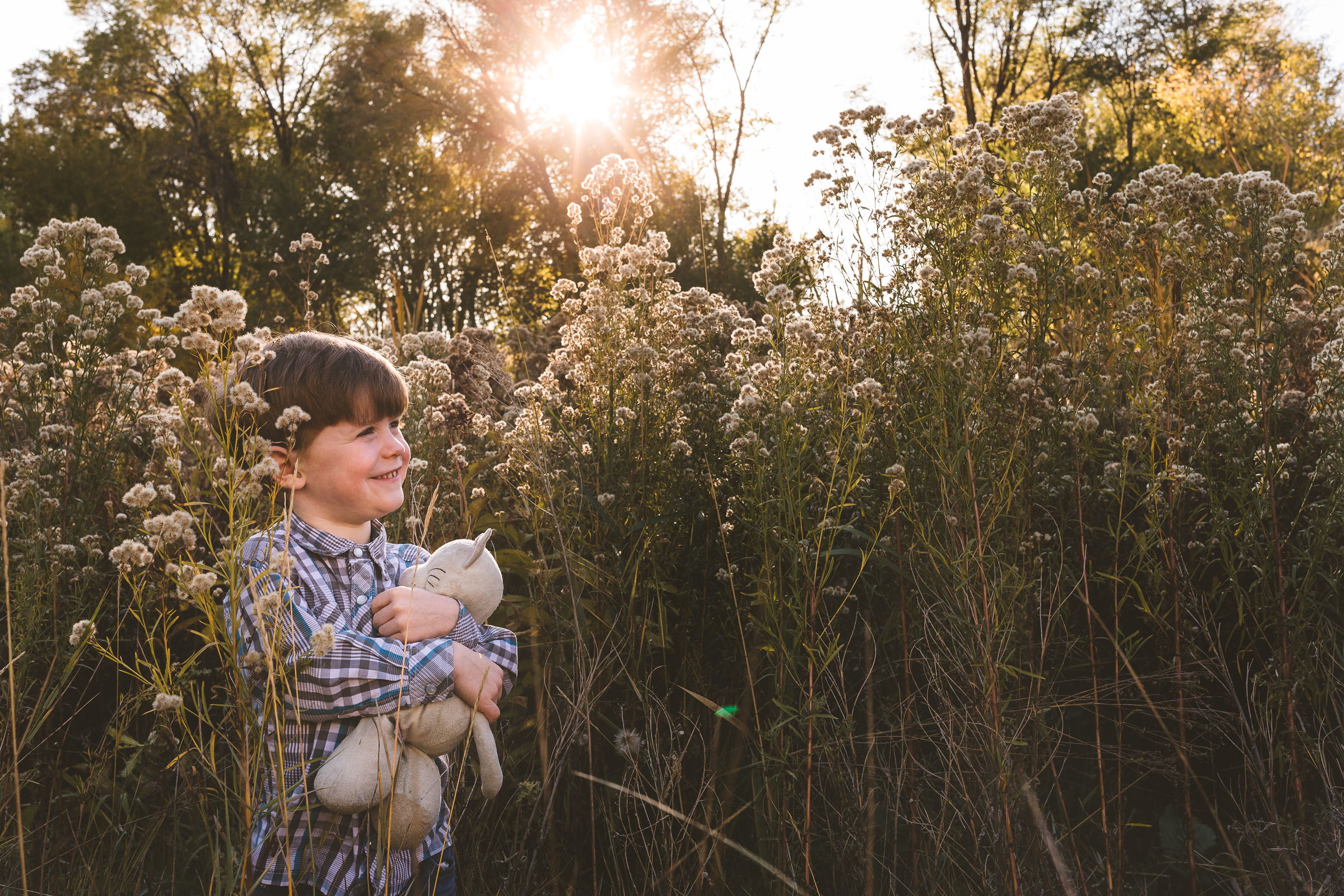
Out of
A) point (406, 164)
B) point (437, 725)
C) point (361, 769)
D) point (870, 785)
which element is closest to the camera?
point (361, 769)

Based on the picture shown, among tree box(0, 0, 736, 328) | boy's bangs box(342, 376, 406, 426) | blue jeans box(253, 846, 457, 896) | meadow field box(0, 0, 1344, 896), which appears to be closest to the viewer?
blue jeans box(253, 846, 457, 896)

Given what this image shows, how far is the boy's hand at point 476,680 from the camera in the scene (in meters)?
2.08

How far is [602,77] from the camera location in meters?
27.5

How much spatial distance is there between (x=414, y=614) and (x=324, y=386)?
610 millimetres

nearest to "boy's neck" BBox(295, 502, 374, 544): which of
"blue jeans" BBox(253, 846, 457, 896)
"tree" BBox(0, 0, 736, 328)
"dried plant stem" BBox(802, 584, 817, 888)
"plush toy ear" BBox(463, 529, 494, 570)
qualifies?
"plush toy ear" BBox(463, 529, 494, 570)

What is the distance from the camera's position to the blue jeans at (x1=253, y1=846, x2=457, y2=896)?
2.01 meters

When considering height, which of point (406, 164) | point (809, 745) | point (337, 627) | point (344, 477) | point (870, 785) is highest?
point (406, 164)

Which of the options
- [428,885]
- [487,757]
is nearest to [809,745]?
[487,757]

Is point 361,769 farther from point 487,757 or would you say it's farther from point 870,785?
point 870,785

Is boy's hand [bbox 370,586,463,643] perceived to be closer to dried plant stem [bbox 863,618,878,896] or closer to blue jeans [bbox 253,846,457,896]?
blue jeans [bbox 253,846,457,896]

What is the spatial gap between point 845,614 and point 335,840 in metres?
1.67

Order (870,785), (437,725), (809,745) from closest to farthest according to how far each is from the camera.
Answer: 1. (437,725)
2. (809,745)
3. (870,785)

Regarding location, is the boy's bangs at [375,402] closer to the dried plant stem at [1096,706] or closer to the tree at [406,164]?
the dried plant stem at [1096,706]

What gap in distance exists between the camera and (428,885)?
7.16ft
